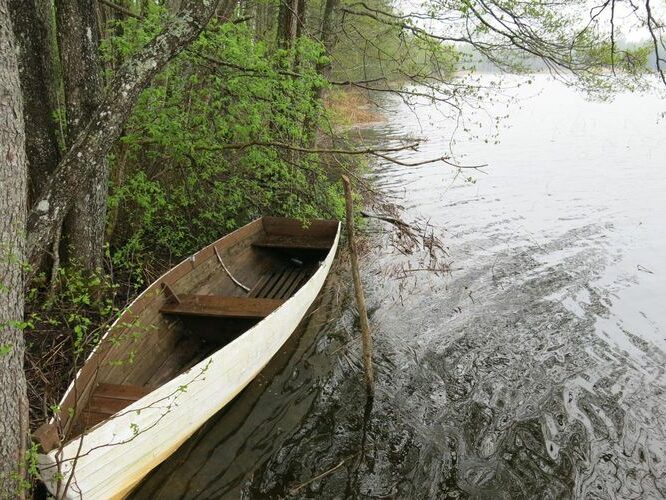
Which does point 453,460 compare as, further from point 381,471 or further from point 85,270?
point 85,270

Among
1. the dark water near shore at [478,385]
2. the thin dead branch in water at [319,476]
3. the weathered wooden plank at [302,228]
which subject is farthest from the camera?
the weathered wooden plank at [302,228]

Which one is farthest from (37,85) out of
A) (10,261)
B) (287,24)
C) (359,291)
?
(287,24)

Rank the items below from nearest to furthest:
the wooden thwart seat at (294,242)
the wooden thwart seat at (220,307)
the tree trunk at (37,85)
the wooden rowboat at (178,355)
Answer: the wooden rowboat at (178,355), the tree trunk at (37,85), the wooden thwart seat at (220,307), the wooden thwart seat at (294,242)

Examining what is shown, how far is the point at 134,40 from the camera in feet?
19.0

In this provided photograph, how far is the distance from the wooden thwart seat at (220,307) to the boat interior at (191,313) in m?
0.01

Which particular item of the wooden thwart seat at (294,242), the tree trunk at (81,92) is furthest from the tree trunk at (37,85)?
the wooden thwart seat at (294,242)

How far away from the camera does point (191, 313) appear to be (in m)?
5.20

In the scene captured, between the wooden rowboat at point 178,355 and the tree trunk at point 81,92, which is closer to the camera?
the wooden rowboat at point 178,355

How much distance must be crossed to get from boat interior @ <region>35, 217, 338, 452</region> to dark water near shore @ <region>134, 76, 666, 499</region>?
2.33 feet

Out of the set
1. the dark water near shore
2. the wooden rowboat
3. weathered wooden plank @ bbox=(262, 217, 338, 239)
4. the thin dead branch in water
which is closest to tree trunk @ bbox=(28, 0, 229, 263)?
the wooden rowboat

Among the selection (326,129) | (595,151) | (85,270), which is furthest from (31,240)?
(595,151)

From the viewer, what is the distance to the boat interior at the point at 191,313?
379 cm

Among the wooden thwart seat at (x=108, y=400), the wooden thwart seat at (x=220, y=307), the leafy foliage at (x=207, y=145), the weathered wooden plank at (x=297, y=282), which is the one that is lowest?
the weathered wooden plank at (x=297, y=282)

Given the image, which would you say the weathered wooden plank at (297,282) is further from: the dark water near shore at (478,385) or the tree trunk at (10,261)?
the tree trunk at (10,261)
